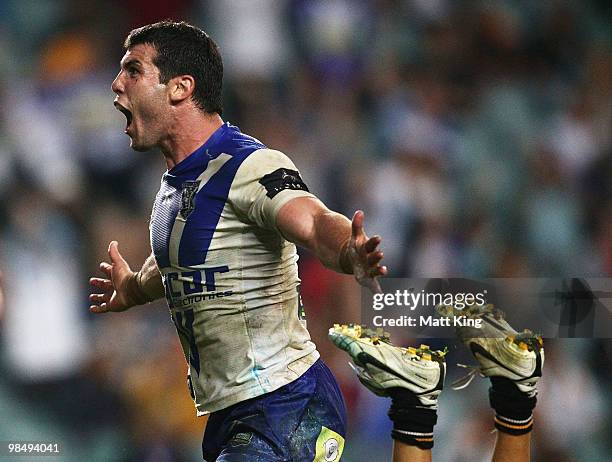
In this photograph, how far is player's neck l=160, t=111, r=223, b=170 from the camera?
2566 millimetres

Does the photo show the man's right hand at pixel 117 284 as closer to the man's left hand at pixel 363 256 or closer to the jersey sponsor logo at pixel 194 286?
the jersey sponsor logo at pixel 194 286

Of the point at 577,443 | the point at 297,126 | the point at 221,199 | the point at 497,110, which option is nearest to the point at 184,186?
the point at 221,199

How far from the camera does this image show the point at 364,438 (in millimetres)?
4516

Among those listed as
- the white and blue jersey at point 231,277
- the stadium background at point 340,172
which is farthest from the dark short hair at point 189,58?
the stadium background at point 340,172

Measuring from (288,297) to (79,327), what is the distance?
2.37 m

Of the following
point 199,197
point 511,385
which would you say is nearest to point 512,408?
point 511,385

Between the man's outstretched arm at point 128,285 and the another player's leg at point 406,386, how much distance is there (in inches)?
31.6

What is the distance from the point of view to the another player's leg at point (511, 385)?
3514mm

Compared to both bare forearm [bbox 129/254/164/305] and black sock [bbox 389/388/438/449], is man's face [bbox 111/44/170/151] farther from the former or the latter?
black sock [bbox 389/388/438/449]

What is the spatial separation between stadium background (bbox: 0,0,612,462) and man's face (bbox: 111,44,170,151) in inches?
76.2

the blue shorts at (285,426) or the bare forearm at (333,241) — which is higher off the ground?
the bare forearm at (333,241)

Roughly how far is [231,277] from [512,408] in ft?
5.14

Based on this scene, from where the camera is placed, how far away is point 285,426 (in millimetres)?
2381

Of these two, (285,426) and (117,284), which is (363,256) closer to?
(285,426)
